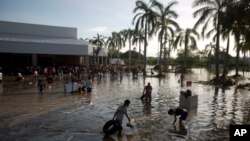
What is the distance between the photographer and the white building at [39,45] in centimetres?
4338

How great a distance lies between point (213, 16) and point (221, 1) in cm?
193

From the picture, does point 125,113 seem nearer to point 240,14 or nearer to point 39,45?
point 240,14

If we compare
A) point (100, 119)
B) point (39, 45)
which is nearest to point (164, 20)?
point (39, 45)

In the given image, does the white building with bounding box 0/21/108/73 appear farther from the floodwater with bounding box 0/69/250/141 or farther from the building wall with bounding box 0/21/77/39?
the floodwater with bounding box 0/69/250/141

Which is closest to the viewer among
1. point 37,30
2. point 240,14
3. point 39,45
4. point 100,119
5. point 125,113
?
point 125,113

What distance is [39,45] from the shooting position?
4428 cm

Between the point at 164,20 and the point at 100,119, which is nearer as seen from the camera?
the point at 100,119

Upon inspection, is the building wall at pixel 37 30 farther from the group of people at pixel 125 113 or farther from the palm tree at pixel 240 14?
the group of people at pixel 125 113

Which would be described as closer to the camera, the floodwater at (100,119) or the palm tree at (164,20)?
the floodwater at (100,119)

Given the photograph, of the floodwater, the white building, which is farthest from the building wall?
the floodwater

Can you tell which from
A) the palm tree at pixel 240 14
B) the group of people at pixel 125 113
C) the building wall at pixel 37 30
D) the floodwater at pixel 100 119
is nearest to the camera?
the floodwater at pixel 100 119

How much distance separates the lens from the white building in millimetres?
43375

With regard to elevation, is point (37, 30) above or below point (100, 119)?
above

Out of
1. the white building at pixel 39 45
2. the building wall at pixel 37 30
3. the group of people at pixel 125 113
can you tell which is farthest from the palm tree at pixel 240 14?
the building wall at pixel 37 30
